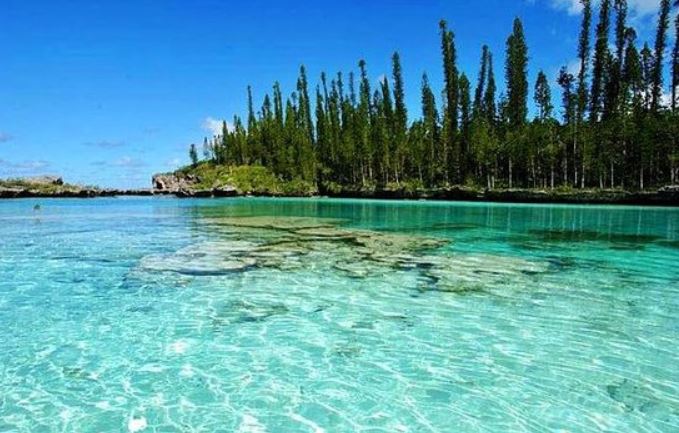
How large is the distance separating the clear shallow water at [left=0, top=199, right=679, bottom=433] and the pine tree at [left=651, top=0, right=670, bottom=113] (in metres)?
49.1

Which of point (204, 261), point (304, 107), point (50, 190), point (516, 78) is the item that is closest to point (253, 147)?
point (304, 107)

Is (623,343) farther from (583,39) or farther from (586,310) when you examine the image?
(583,39)

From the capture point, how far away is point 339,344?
6.64 metres

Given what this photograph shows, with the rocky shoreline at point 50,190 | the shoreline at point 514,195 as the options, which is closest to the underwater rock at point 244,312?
the shoreline at point 514,195

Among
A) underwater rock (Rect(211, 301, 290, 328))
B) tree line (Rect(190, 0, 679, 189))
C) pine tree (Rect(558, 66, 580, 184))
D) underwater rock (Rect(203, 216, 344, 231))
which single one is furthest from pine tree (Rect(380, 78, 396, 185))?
underwater rock (Rect(211, 301, 290, 328))

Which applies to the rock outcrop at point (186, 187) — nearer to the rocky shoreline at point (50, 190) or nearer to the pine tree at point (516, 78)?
the rocky shoreline at point (50, 190)

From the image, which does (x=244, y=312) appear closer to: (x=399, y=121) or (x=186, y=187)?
(x=399, y=121)

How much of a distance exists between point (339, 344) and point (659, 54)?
5988 centimetres

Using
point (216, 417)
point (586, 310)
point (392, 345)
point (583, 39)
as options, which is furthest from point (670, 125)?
point (216, 417)

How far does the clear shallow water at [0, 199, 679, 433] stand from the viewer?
468 cm

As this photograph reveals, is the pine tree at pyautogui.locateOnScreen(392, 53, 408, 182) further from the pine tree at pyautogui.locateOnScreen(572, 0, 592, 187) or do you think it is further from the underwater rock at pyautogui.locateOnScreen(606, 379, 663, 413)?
the underwater rock at pyautogui.locateOnScreen(606, 379, 663, 413)

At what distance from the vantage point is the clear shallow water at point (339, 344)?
4.68 m

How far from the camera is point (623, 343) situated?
6590 mm

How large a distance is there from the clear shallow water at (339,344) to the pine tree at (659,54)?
1935 inches
